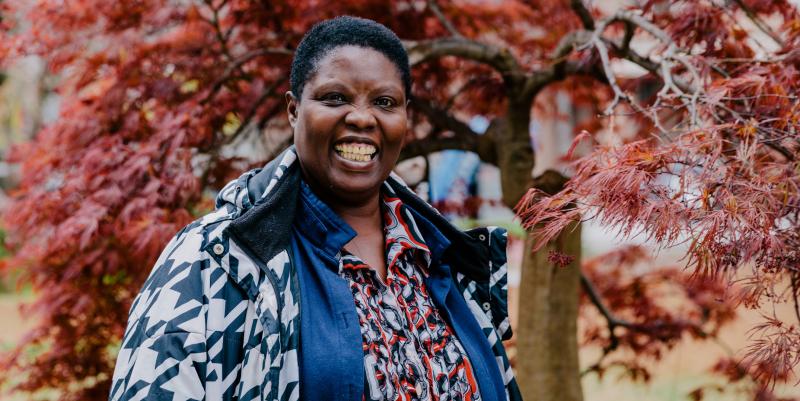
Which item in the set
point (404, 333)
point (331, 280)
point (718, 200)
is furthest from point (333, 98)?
point (718, 200)

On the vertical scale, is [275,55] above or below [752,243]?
above

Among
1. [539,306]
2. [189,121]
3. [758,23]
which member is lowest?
[539,306]

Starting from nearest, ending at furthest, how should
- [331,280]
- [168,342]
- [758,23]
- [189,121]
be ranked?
1. [168,342]
2. [331,280]
3. [758,23]
4. [189,121]

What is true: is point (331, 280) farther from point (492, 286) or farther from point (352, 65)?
point (492, 286)

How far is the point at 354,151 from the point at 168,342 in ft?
1.96

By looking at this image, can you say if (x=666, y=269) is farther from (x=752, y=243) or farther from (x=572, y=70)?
(x=752, y=243)

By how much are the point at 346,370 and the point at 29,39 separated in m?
2.43

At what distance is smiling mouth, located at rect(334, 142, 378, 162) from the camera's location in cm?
184

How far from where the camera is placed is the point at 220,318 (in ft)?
5.10

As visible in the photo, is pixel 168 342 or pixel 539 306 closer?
pixel 168 342

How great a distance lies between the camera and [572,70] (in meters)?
3.23

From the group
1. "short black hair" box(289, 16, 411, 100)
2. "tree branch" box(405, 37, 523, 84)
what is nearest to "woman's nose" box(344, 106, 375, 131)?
"short black hair" box(289, 16, 411, 100)

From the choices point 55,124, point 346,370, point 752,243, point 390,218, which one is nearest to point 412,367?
point 346,370

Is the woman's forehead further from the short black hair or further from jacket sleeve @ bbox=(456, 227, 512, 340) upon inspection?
jacket sleeve @ bbox=(456, 227, 512, 340)
